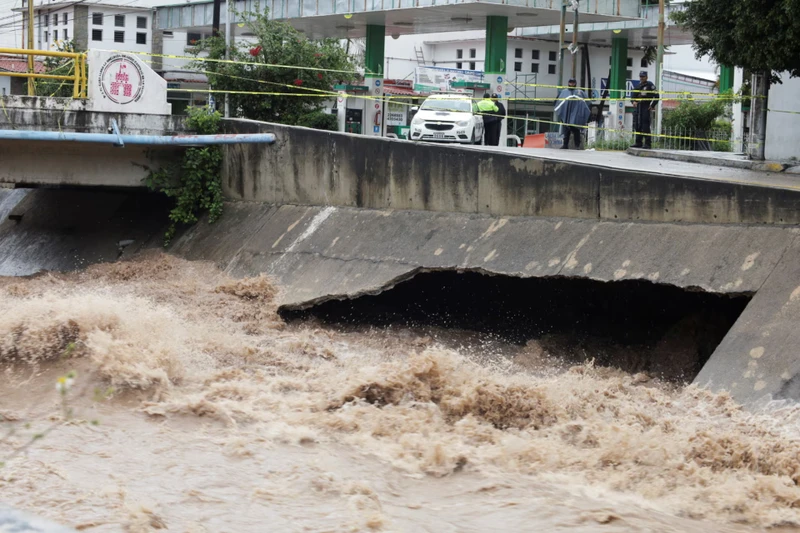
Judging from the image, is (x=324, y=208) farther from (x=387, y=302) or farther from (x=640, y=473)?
(x=640, y=473)

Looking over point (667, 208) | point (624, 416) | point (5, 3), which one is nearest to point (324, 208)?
point (667, 208)

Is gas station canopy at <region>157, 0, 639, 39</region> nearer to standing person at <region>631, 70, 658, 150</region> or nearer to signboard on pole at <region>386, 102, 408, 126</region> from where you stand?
signboard on pole at <region>386, 102, 408, 126</region>

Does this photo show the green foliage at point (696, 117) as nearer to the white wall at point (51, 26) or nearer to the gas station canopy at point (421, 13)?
the gas station canopy at point (421, 13)

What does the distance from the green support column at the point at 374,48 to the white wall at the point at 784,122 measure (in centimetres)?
2323

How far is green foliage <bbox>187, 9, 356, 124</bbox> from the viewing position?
22.8 m

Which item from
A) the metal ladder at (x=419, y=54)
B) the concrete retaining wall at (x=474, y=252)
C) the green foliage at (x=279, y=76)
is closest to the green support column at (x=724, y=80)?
the metal ladder at (x=419, y=54)

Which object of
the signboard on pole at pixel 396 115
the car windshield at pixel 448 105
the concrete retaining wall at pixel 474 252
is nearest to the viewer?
the concrete retaining wall at pixel 474 252

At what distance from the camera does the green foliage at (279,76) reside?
22781 mm

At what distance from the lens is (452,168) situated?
42.9 feet

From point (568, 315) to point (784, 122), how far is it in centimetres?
774

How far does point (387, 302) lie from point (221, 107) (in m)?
12.7

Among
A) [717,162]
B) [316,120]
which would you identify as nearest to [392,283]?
[717,162]

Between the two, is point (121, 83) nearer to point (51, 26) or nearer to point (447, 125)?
point (447, 125)

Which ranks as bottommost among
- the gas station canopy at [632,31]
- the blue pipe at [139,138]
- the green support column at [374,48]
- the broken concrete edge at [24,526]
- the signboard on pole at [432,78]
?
the broken concrete edge at [24,526]
